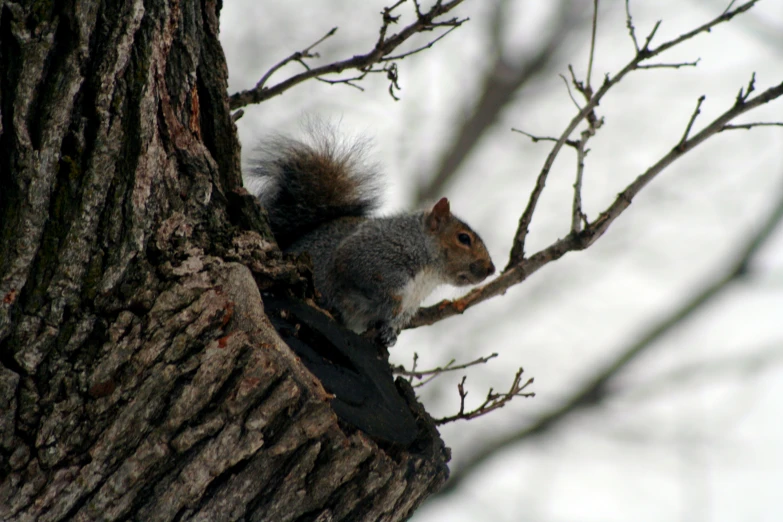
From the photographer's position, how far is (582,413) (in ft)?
18.7

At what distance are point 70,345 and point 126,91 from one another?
19.7 inches

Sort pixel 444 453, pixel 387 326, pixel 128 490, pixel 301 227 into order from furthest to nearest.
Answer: pixel 301 227 < pixel 387 326 < pixel 444 453 < pixel 128 490

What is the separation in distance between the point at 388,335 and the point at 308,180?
0.74m

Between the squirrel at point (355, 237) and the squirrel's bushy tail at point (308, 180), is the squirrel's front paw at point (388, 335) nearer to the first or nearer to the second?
the squirrel at point (355, 237)

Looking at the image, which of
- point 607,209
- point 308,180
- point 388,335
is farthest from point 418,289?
point 607,209

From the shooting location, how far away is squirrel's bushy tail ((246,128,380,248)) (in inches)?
113

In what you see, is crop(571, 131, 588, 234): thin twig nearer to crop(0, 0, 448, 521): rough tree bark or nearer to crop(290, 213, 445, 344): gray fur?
crop(290, 213, 445, 344): gray fur

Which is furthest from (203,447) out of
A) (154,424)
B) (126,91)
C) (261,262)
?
(126,91)

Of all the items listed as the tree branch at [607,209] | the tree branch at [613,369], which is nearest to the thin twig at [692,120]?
the tree branch at [607,209]

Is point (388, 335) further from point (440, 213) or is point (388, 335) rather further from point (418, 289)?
point (440, 213)

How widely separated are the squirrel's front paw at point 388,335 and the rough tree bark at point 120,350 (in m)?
1.04

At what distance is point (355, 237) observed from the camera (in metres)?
2.80

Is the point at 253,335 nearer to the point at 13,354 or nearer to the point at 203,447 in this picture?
the point at 203,447

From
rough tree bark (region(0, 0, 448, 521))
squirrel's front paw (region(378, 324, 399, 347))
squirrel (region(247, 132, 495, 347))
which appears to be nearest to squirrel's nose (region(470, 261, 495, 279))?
squirrel (region(247, 132, 495, 347))
